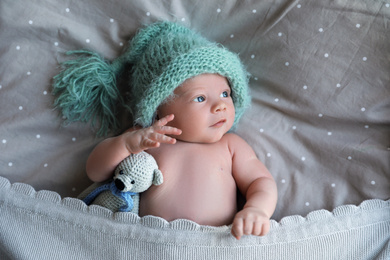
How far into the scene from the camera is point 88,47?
1322 mm

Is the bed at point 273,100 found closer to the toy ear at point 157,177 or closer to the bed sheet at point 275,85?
the bed sheet at point 275,85

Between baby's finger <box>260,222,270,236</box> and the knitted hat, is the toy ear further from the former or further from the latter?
baby's finger <box>260,222,270,236</box>

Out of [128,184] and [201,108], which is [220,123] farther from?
[128,184]

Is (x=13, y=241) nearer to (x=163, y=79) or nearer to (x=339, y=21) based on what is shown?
(x=163, y=79)

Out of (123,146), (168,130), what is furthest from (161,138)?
(123,146)

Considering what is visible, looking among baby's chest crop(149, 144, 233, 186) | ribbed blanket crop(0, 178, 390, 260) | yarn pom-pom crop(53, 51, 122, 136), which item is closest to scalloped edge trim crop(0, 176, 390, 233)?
ribbed blanket crop(0, 178, 390, 260)

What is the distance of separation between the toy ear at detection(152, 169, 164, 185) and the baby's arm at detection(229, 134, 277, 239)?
207 mm

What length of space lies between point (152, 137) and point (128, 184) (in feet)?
0.45

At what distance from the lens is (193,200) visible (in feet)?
3.85

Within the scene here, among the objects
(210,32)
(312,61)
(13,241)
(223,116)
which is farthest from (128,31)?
(13,241)

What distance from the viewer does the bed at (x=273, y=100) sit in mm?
1212

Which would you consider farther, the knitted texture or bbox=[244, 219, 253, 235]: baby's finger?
the knitted texture

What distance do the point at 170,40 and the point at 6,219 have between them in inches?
24.0

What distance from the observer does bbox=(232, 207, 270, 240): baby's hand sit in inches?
41.7
